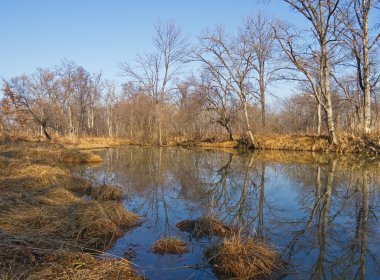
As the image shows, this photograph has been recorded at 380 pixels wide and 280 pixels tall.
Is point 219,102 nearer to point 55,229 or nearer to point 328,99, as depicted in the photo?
point 328,99

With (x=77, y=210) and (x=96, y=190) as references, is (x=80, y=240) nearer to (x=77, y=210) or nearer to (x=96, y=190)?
(x=77, y=210)

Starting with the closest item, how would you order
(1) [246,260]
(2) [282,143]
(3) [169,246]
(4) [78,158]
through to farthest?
1. (1) [246,260]
2. (3) [169,246]
3. (4) [78,158]
4. (2) [282,143]

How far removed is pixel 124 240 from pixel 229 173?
836cm

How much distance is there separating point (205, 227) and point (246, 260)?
1.75 m

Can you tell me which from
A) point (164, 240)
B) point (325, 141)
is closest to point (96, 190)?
point (164, 240)

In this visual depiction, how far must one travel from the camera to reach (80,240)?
5.36m

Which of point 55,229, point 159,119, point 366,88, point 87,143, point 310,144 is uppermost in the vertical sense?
point 366,88

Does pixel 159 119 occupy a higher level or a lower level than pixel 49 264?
higher

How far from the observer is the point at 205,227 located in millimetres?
6066

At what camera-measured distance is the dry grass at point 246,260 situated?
4250 millimetres

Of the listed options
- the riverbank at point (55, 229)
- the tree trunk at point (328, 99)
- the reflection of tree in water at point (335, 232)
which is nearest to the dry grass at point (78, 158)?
the riverbank at point (55, 229)

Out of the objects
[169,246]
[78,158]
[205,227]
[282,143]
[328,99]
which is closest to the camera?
[169,246]

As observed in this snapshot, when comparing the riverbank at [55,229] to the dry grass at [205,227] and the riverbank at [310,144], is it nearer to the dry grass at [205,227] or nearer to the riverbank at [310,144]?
the dry grass at [205,227]

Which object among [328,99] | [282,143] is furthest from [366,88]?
[282,143]
